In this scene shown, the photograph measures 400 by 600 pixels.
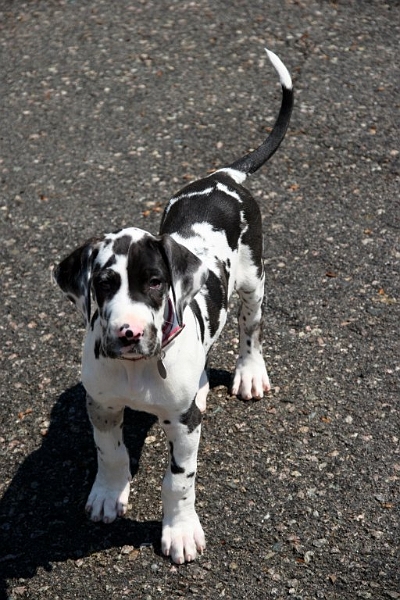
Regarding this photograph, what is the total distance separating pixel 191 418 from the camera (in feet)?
13.7

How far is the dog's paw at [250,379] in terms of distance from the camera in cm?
524

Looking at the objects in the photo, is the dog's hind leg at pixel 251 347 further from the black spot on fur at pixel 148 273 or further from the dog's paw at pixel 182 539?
the black spot on fur at pixel 148 273

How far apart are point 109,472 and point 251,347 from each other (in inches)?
47.3

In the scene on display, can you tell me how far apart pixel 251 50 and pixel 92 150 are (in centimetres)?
217

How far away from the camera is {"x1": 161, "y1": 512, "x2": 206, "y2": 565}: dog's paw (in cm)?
432

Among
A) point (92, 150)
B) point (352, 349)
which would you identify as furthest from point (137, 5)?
point (352, 349)

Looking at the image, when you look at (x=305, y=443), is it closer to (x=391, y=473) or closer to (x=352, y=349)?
(x=391, y=473)

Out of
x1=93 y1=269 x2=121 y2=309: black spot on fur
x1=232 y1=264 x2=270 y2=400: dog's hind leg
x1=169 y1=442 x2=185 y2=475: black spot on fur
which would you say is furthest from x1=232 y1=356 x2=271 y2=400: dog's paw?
x1=93 y1=269 x2=121 y2=309: black spot on fur

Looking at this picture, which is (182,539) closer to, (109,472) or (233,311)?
(109,472)

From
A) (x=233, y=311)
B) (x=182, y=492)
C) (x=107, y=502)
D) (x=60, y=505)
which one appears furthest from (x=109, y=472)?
(x=233, y=311)

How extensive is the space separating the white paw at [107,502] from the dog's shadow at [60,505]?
44 millimetres

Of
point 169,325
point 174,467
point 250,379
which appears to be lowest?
point 250,379

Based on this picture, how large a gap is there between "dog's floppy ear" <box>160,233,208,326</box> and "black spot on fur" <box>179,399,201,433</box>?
0.46 meters

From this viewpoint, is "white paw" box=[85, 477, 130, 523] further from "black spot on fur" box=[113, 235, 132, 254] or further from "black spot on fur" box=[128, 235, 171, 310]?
"black spot on fur" box=[113, 235, 132, 254]
